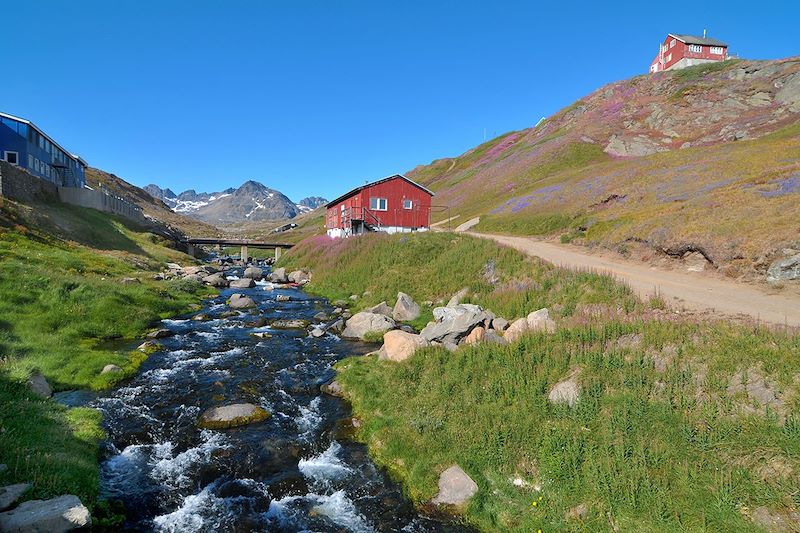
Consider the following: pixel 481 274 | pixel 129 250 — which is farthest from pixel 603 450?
pixel 129 250

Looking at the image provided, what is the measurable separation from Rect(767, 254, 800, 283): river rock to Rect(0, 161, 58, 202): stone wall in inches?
2361

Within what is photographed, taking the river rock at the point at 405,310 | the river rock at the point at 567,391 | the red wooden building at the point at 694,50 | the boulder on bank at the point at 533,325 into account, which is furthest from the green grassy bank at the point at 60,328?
the red wooden building at the point at 694,50

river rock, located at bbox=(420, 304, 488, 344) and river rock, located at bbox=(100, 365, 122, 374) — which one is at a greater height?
river rock, located at bbox=(420, 304, 488, 344)

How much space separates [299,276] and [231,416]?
106 feet

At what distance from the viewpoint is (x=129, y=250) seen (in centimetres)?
4800

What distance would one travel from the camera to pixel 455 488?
9453 mm

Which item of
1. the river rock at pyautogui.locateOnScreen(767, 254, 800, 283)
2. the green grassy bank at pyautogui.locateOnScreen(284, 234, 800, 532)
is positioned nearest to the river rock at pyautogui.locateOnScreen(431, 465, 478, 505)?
the green grassy bank at pyautogui.locateOnScreen(284, 234, 800, 532)

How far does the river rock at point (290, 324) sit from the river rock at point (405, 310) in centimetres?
577

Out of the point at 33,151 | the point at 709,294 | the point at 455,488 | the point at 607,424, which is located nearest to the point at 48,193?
the point at 33,151

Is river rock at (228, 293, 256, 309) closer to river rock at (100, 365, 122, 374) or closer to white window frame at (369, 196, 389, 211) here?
river rock at (100, 365, 122, 374)

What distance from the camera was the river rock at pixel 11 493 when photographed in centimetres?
724

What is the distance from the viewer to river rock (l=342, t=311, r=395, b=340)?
21703 millimetres

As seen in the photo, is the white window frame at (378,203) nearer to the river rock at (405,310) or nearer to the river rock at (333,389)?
the river rock at (405,310)

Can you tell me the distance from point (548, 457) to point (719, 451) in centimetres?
341
